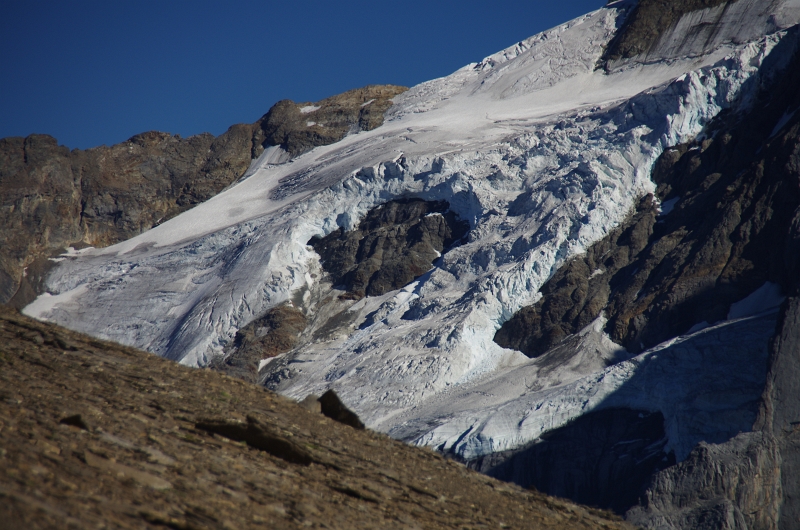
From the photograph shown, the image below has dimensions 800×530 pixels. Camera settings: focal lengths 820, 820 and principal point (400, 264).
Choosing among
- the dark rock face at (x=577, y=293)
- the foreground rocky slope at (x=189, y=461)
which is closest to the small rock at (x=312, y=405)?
the foreground rocky slope at (x=189, y=461)

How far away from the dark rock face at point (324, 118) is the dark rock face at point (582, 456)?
71.3m

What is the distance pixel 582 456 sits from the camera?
190 ft

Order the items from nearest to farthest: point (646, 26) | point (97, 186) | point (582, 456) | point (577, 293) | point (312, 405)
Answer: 1. point (312, 405)
2. point (582, 456)
3. point (577, 293)
4. point (646, 26)
5. point (97, 186)

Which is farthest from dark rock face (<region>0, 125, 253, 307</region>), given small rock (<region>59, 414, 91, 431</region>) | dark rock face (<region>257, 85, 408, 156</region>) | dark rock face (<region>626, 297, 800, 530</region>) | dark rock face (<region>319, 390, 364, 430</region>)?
small rock (<region>59, 414, 91, 431</region>)

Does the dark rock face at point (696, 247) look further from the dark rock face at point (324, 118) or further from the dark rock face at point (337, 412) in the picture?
the dark rock face at point (337, 412)

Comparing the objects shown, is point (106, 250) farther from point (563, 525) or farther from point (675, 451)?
point (563, 525)

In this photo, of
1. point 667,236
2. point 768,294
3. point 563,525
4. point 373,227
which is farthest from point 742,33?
point 563,525

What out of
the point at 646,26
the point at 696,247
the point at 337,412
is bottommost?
the point at 337,412

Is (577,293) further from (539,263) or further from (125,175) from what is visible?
(125,175)

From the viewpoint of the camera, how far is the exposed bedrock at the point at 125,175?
374 ft

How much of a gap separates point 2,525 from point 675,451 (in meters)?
53.0

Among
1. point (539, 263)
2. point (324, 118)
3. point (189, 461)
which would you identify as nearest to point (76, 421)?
point (189, 461)

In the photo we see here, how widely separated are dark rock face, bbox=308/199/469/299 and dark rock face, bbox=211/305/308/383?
27.6 ft

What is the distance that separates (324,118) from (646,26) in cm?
4923
